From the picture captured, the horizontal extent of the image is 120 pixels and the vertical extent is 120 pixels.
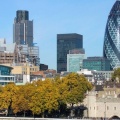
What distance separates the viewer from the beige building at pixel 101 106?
8319 centimetres

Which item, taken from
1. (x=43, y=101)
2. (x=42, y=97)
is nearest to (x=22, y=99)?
(x=42, y=97)

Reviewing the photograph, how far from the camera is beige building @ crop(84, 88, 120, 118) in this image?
83194 mm

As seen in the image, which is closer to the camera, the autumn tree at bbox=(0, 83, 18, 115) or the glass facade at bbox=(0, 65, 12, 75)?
the autumn tree at bbox=(0, 83, 18, 115)

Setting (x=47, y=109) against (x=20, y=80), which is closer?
(x=47, y=109)

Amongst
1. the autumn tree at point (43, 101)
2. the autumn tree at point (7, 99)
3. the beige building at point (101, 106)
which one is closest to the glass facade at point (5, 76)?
the autumn tree at point (7, 99)

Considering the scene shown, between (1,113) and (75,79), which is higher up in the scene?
(75,79)

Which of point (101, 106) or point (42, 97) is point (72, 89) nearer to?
point (101, 106)

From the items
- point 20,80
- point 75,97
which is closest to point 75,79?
point 75,97

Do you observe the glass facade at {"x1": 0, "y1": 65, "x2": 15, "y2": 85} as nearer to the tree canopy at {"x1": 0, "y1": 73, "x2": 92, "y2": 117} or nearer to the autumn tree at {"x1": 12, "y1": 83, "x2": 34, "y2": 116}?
the tree canopy at {"x1": 0, "y1": 73, "x2": 92, "y2": 117}

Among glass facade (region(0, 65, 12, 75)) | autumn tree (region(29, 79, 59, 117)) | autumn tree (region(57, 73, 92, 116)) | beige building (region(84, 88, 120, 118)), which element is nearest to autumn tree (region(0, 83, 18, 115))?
autumn tree (region(29, 79, 59, 117))

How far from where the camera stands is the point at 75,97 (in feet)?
294

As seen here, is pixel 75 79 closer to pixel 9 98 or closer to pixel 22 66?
pixel 9 98

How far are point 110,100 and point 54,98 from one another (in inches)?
349

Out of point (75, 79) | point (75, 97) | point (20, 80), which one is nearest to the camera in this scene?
point (75, 97)
